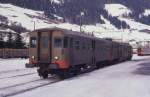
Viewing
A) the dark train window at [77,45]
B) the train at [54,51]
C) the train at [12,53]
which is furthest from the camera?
the train at [12,53]

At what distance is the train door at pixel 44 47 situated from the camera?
2481 centimetres

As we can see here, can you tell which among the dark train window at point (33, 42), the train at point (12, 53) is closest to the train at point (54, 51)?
the dark train window at point (33, 42)

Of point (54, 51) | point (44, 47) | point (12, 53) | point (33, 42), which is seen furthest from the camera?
point (12, 53)

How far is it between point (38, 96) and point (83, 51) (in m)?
13.3

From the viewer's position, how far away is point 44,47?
82.3 ft

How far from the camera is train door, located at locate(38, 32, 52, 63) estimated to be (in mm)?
24812

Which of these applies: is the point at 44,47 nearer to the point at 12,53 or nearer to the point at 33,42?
the point at 33,42

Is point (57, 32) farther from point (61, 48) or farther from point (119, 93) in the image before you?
point (119, 93)

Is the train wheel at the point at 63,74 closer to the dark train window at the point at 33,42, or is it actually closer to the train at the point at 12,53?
the dark train window at the point at 33,42

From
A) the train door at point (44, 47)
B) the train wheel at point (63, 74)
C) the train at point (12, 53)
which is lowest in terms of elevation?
the train wheel at point (63, 74)

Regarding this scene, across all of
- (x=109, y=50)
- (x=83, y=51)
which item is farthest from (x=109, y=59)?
(x=83, y=51)

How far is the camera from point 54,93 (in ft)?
55.7

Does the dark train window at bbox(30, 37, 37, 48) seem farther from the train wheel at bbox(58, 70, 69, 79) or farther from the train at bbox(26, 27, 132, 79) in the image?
the train wheel at bbox(58, 70, 69, 79)

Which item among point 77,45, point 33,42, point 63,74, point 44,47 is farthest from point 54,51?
point 77,45
